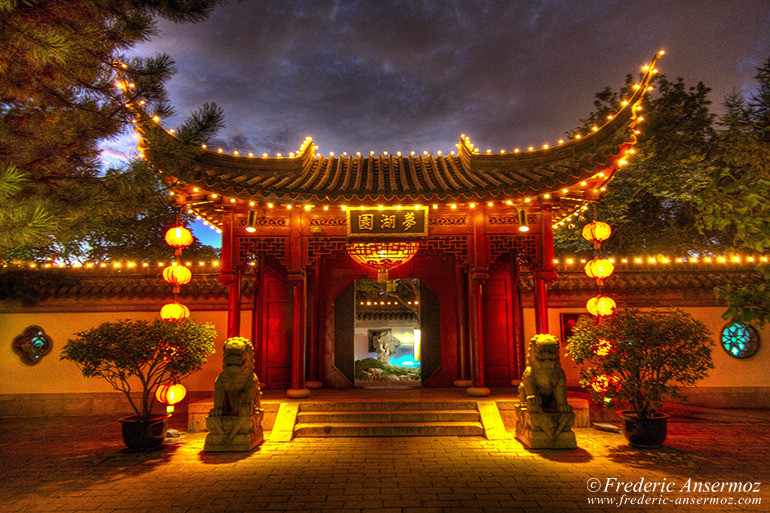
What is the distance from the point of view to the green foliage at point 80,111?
449cm

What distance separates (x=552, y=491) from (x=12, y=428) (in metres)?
9.75

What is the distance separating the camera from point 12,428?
8.23 meters

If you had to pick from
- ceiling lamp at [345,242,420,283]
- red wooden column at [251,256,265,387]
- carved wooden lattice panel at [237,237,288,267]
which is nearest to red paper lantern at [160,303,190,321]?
carved wooden lattice panel at [237,237,288,267]

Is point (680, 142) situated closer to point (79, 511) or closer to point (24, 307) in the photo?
point (79, 511)

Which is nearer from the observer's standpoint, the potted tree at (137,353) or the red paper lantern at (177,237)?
the potted tree at (137,353)

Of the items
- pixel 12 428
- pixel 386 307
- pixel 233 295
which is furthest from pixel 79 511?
pixel 386 307

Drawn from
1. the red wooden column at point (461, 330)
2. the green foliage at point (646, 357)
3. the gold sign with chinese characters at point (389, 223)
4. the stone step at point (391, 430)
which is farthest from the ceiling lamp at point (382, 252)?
the green foliage at point (646, 357)

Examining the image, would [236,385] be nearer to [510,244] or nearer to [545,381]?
[545,381]

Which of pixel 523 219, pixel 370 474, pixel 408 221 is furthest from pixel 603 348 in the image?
pixel 370 474

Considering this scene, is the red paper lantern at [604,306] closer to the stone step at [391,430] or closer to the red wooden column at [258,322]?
the stone step at [391,430]

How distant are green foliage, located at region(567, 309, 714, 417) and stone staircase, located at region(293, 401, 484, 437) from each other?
217 centimetres

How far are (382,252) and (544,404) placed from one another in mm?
3936

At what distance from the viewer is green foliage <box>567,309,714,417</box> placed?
618cm

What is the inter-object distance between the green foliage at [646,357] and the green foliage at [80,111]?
6502 millimetres
